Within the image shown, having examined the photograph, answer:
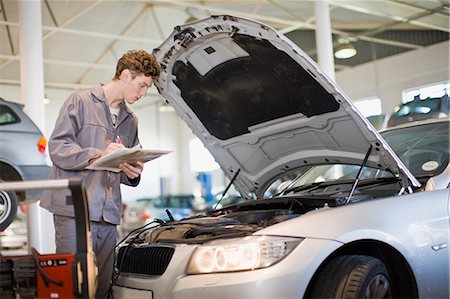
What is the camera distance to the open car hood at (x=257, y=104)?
266 cm

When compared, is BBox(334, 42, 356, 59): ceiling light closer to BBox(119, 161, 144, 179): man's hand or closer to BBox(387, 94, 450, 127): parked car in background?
BBox(387, 94, 450, 127): parked car in background

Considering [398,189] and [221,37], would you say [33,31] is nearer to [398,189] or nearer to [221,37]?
[221,37]

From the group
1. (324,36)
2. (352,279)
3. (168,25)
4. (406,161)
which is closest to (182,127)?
(168,25)

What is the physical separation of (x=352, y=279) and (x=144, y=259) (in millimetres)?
984

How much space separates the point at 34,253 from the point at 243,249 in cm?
87

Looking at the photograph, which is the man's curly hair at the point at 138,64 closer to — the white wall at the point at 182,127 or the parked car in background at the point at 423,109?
the parked car in background at the point at 423,109

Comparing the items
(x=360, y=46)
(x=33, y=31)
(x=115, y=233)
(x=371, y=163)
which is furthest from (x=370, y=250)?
(x=360, y=46)

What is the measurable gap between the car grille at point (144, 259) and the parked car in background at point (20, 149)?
355cm

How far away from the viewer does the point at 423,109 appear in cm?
493

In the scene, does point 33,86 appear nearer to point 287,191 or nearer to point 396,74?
point 287,191

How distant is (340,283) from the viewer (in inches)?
84.8

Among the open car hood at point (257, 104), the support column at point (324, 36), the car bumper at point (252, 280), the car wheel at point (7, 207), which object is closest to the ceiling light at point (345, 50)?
the support column at point (324, 36)

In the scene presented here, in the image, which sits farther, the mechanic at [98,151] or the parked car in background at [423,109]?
the parked car in background at [423,109]

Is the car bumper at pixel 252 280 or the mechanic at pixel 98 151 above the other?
the mechanic at pixel 98 151
